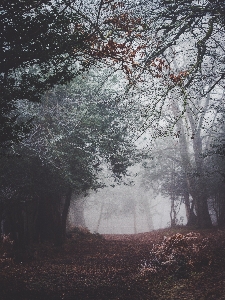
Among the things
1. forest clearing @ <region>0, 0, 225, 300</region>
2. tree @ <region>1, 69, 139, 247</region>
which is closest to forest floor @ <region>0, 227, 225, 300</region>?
forest clearing @ <region>0, 0, 225, 300</region>

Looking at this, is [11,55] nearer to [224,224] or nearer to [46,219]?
[46,219]

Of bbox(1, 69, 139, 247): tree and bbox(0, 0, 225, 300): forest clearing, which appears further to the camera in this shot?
bbox(1, 69, 139, 247): tree

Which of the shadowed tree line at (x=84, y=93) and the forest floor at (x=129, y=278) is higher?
the shadowed tree line at (x=84, y=93)

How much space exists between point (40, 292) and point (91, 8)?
7267 mm

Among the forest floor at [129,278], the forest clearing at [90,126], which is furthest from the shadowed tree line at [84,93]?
the forest floor at [129,278]

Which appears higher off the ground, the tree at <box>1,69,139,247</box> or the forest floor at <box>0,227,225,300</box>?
the tree at <box>1,69,139,247</box>

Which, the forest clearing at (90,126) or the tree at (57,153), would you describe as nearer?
the forest clearing at (90,126)

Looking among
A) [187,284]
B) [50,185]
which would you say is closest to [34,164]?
[50,185]

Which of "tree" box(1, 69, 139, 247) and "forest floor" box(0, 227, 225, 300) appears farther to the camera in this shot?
"tree" box(1, 69, 139, 247)

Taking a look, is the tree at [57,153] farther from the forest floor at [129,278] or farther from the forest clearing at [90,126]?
the forest floor at [129,278]

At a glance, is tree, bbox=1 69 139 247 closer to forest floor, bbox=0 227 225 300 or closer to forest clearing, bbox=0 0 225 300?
forest clearing, bbox=0 0 225 300

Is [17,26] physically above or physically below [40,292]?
above

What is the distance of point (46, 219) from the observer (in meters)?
15.8

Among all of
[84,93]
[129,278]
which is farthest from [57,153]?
[129,278]
